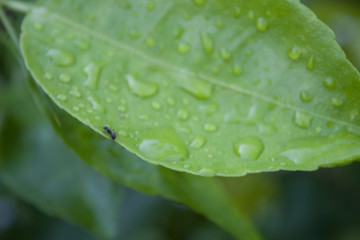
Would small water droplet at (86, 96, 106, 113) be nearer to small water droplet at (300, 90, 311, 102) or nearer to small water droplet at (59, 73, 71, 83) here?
small water droplet at (59, 73, 71, 83)

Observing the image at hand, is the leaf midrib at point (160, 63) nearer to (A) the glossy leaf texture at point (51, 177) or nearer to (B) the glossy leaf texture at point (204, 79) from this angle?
(B) the glossy leaf texture at point (204, 79)

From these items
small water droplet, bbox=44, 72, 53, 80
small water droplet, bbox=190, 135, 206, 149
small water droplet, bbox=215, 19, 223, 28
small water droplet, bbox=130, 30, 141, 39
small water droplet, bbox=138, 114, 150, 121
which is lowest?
small water droplet, bbox=44, 72, 53, 80

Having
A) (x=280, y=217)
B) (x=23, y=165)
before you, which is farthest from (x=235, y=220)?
(x=280, y=217)

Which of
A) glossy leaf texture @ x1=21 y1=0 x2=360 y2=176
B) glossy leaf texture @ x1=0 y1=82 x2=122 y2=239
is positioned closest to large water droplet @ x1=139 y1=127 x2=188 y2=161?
glossy leaf texture @ x1=21 y1=0 x2=360 y2=176

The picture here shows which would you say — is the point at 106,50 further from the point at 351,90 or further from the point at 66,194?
the point at 66,194

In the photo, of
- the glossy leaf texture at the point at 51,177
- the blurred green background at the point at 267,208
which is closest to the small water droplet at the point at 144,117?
the glossy leaf texture at the point at 51,177

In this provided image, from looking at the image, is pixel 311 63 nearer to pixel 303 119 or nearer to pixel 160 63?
pixel 303 119
